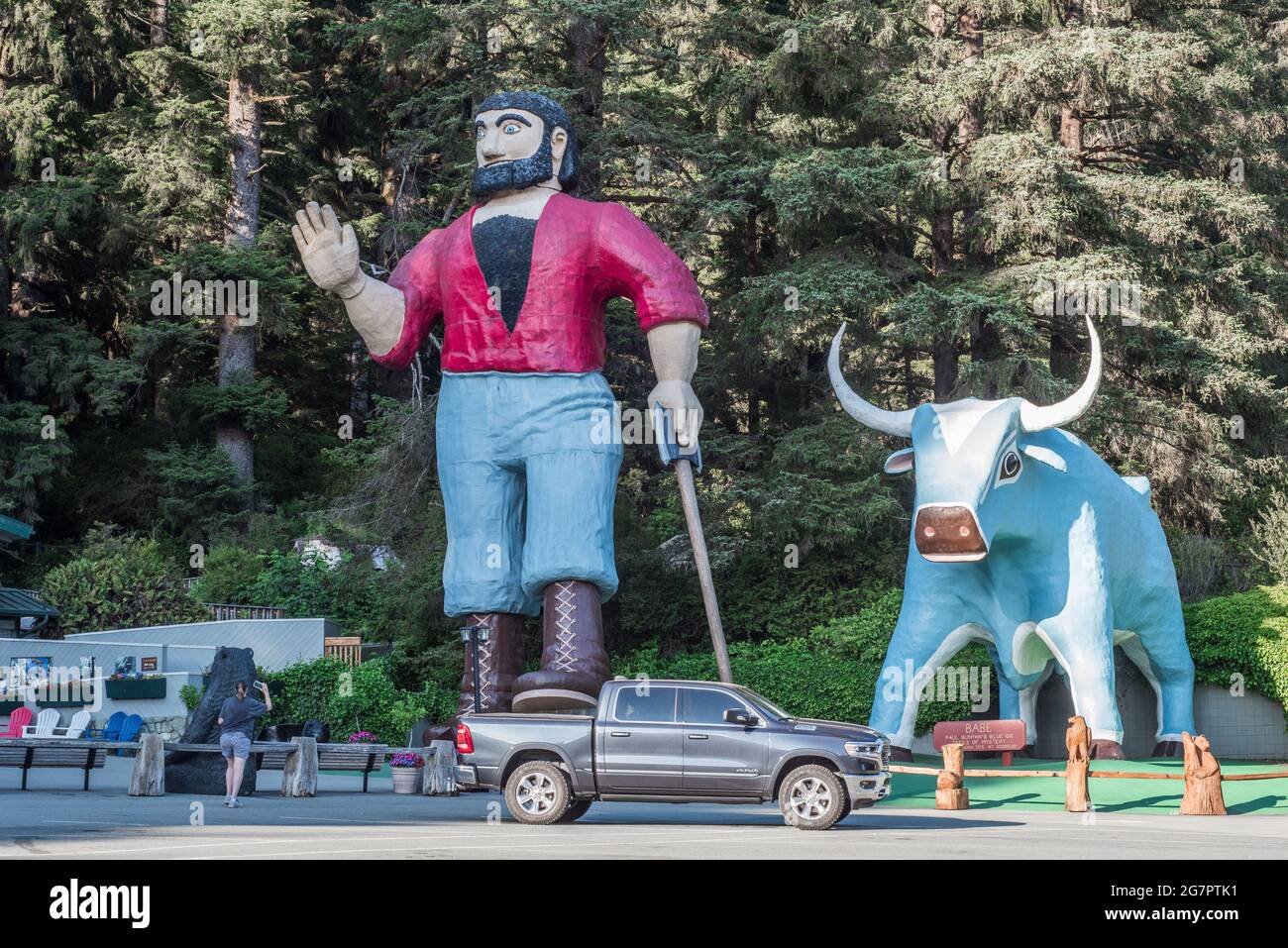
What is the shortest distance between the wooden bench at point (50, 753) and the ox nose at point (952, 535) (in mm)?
8503

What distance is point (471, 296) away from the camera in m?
15.3

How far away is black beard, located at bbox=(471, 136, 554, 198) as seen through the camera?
1524 centimetres

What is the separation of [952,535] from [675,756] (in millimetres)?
5117

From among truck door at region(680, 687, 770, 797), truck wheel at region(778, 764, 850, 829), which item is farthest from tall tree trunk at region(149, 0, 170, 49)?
truck wheel at region(778, 764, 850, 829)

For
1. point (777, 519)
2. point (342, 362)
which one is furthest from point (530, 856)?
point (342, 362)

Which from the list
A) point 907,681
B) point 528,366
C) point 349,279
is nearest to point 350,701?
point 907,681

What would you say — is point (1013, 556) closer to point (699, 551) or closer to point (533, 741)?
point (699, 551)

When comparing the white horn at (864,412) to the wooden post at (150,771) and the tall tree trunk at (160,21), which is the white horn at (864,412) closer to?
the wooden post at (150,771)

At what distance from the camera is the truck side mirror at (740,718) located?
41.9 ft

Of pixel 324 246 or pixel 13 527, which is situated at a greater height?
pixel 324 246

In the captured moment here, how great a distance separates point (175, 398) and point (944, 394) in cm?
1499

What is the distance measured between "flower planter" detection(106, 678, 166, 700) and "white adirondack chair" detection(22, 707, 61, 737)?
0.89m

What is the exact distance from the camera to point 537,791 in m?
12.9

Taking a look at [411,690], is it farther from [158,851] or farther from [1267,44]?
[1267,44]
